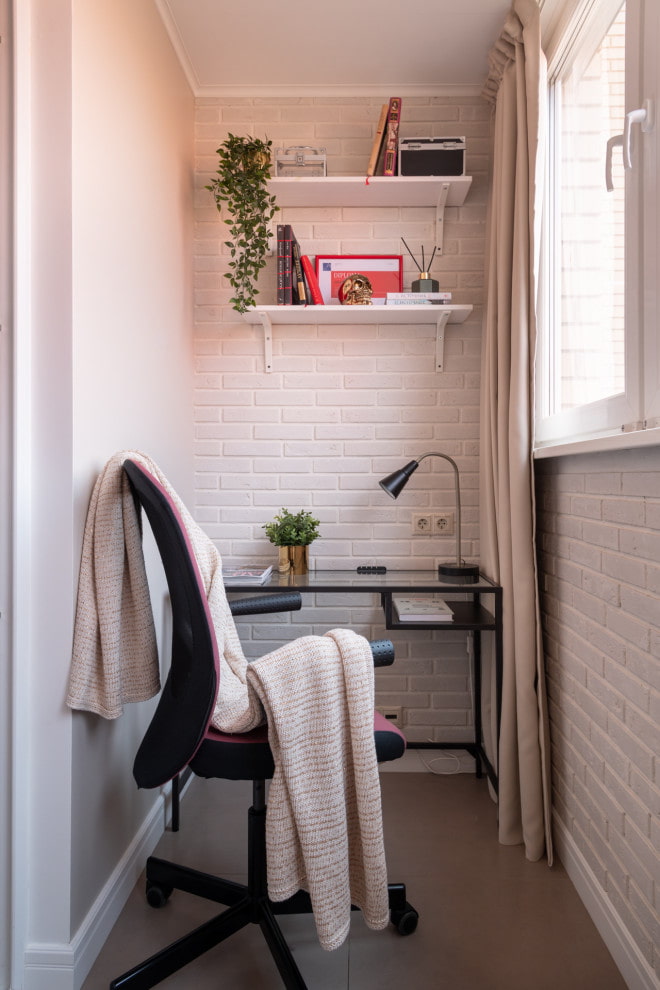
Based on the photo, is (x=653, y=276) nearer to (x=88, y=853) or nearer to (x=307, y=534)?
(x=307, y=534)

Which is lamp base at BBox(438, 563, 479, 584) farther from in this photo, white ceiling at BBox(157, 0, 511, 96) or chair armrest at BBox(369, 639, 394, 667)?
white ceiling at BBox(157, 0, 511, 96)

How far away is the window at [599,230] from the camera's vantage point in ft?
4.70

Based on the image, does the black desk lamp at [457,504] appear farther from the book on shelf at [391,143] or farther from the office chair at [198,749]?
the book on shelf at [391,143]

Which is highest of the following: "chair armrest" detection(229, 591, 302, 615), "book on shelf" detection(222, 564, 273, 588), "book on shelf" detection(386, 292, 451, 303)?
"book on shelf" detection(386, 292, 451, 303)

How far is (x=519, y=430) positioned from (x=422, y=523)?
68 cm

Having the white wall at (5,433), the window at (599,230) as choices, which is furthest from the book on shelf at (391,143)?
the white wall at (5,433)

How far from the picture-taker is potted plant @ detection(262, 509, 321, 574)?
2.48 m

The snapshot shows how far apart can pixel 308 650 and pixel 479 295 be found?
1.76 m

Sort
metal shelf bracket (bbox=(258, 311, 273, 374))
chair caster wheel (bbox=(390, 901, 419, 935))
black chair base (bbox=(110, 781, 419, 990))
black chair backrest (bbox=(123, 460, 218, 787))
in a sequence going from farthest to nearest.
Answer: metal shelf bracket (bbox=(258, 311, 273, 374)) < chair caster wheel (bbox=(390, 901, 419, 935)) < black chair base (bbox=(110, 781, 419, 990)) < black chair backrest (bbox=(123, 460, 218, 787))

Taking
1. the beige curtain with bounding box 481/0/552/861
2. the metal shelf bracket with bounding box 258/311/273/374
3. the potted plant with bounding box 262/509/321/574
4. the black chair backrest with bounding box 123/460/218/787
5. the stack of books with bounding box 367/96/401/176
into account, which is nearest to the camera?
the black chair backrest with bounding box 123/460/218/787

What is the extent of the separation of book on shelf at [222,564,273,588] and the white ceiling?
70.8 inches

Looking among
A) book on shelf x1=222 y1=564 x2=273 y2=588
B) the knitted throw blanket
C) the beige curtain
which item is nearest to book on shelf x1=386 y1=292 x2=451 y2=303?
the beige curtain

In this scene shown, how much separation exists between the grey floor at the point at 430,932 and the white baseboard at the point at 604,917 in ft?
0.09

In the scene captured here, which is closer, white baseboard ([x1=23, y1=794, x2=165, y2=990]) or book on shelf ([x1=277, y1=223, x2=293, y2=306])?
white baseboard ([x1=23, y1=794, x2=165, y2=990])
